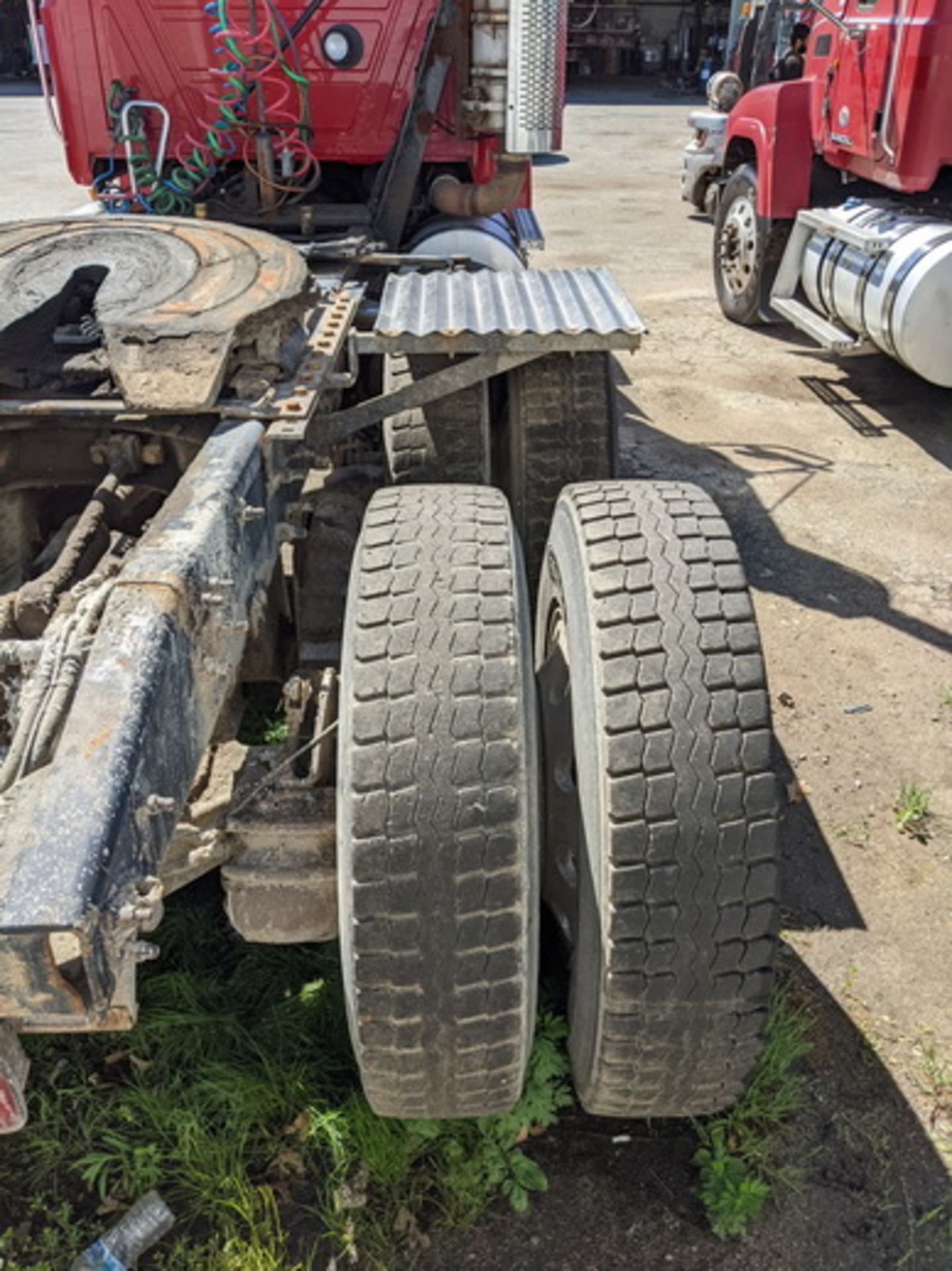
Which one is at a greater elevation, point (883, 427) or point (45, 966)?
point (45, 966)

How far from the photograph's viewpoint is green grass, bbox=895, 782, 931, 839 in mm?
3281

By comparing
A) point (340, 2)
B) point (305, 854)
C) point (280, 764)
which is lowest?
point (305, 854)

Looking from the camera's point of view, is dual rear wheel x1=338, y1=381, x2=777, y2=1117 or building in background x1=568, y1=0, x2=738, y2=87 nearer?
dual rear wheel x1=338, y1=381, x2=777, y2=1117

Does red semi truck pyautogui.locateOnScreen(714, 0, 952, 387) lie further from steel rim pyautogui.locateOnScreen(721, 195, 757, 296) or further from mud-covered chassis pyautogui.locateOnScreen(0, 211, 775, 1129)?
mud-covered chassis pyautogui.locateOnScreen(0, 211, 775, 1129)

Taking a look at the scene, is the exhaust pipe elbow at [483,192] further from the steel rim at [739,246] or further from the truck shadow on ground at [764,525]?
the steel rim at [739,246]

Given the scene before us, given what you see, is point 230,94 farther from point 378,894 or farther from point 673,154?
point 673,154

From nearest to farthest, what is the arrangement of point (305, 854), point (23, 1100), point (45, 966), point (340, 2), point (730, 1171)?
point (45, 966) < point (23, 1100) < point (305, 854) < point (730, 1171) < point (340, 2)

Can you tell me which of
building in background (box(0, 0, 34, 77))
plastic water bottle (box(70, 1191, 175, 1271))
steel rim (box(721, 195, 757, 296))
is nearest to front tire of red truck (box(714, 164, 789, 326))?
steel rim (box(721, 195, 757, 296))

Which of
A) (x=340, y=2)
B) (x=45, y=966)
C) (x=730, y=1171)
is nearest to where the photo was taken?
(x=45, y=966)

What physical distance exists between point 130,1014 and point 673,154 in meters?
19.3

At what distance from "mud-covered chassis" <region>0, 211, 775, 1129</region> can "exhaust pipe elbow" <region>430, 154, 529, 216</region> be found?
239 centimetres

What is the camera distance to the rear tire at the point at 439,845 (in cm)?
182

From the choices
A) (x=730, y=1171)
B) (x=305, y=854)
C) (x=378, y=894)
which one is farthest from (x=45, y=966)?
(x=730, y=1171)

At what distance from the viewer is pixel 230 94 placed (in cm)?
453
